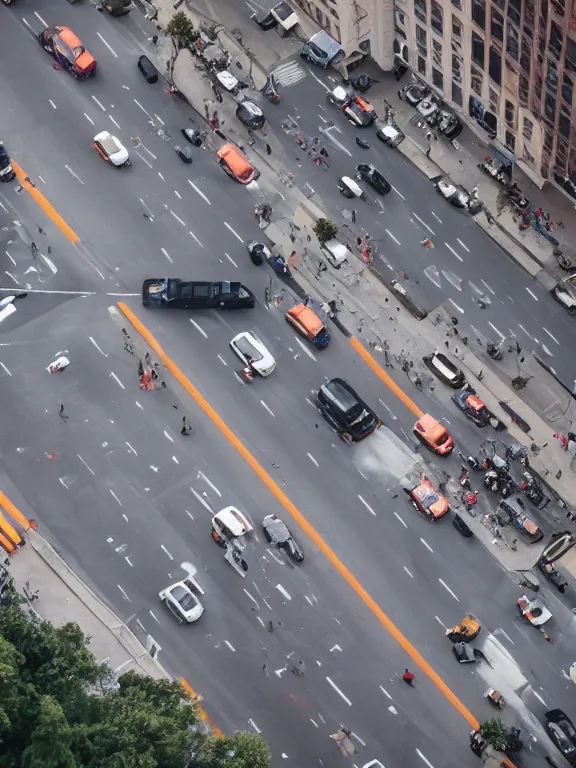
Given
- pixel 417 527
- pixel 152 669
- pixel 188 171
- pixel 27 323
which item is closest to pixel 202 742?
pixel 152 669

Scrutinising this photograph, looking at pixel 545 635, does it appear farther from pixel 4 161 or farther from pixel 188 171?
pixel 4 161

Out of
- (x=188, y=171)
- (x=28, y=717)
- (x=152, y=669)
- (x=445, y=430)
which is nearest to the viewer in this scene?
(x=28, y=717)

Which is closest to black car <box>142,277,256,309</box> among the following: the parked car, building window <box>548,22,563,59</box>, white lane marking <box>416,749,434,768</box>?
the parked car

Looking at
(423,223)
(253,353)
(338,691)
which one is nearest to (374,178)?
(423,223)

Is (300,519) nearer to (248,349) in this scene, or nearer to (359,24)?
(248,349)

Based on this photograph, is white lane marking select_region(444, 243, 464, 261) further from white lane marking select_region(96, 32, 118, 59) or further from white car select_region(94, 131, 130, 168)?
white lane marking select_region(96, 32, 118, 59)

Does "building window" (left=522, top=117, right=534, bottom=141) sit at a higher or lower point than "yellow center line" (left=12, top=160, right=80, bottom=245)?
lower

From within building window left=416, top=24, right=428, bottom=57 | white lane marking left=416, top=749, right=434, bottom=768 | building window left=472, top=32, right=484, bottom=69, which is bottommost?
white lane marking left=416, top=749, right=434, bottom=768
